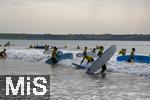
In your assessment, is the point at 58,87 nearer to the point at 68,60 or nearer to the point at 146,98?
the point at 146,98

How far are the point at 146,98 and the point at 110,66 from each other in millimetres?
16114

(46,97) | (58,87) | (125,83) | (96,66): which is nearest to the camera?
(46,97)

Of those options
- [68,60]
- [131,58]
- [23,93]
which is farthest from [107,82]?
[68,60]

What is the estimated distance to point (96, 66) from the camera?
2781 cm

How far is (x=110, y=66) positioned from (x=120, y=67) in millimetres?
1301

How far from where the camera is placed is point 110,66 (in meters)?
32.0

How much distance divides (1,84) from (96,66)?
10173 millimetres

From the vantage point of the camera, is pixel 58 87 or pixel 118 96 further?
pixel 58 87

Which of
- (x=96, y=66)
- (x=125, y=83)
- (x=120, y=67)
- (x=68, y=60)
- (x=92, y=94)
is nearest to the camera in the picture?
(x=92, y=94)

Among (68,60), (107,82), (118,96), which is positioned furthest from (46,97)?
(68,60)

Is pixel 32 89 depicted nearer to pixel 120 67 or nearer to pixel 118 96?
pixel 118 96

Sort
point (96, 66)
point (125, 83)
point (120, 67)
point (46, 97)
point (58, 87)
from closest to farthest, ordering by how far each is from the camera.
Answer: point (46, 97), point (58, 87), point (125, 83), point (96, 66), point (120, 67)

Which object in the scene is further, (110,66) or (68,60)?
(68,60)

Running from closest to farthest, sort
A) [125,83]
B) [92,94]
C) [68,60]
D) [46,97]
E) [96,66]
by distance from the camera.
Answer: [46,97]
[92,94]
[125,83]
[96,66]
[68,60]
